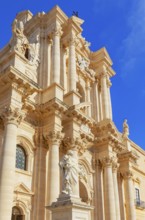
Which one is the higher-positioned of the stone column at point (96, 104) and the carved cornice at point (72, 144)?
the stone column at point (96, 104)

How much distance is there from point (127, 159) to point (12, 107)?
12950mm

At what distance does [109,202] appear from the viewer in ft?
62.4

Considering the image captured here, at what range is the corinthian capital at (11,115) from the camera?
13.7 m

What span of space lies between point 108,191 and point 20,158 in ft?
22.9

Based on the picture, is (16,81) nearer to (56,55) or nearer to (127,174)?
(56,55)

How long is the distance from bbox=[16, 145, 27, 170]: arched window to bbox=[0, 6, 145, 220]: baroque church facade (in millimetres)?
51

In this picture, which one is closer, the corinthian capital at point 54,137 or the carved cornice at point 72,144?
the corinthian capital at point 54,137

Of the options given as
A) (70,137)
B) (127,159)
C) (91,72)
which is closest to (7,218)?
(70,137)

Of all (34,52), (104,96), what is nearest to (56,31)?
(34,52)

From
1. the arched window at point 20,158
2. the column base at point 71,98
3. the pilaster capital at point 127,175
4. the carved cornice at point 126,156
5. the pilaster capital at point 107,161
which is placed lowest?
the arched window at point 20,158

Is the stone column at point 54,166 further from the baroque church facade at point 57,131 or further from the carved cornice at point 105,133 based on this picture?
the carved cornice at point 105,133

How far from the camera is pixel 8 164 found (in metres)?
12.7

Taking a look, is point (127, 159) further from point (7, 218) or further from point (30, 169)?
point (7, 218)

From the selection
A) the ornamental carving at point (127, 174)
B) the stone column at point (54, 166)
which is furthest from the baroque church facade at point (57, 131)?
the ornamental carving at point (127, 174)
